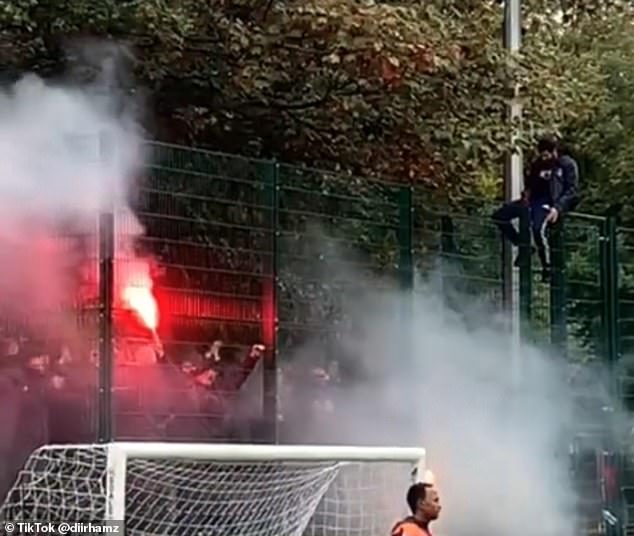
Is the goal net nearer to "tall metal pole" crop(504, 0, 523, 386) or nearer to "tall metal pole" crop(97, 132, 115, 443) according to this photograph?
"tall metal pole" crop(97, 132, 115, 443)

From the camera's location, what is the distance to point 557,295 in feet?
42.6

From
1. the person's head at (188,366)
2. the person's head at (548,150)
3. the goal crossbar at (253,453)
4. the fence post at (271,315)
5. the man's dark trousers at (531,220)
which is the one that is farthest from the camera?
the person's head at (548,150)

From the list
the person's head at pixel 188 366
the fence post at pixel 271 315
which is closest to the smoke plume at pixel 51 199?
the person's head at pixel 188 366

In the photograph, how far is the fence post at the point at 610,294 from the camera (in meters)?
13.2

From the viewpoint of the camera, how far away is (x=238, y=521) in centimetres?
996

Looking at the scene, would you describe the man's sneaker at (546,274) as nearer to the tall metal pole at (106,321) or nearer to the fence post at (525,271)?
the fence post at (525,271)

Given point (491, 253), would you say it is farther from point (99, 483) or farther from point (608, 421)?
point (99, 483)

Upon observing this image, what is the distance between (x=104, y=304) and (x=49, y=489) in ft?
4.07

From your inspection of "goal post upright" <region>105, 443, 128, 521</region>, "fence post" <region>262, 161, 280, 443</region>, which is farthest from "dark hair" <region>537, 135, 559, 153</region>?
"goal post upright" <region>105, 443, 128, 521</region>

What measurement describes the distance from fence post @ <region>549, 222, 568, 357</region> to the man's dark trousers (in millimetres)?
148

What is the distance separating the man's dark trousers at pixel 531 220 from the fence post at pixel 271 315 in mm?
2661

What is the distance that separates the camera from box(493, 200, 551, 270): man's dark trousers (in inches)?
501

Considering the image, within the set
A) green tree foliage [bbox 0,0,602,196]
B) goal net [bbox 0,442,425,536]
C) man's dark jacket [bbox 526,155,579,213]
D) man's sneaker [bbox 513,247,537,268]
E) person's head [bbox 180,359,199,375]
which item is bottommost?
goal net [bbox 0,442,425,536]

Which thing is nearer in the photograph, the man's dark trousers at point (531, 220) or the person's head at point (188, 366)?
the person's head at point (188, 366)
